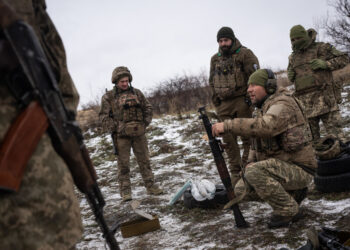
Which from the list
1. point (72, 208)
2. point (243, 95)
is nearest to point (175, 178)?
point (243, 95)

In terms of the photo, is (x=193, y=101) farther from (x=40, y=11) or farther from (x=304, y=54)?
(x=40, y=11)

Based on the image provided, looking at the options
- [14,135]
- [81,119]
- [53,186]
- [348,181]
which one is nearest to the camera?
[14,135]

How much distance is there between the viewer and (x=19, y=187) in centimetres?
120

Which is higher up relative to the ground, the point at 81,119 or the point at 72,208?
the point at 81,119

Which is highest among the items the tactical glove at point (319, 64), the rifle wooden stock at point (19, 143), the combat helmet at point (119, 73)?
the combat helmet at point (119, 73)

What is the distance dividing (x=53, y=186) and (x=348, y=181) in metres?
3.33

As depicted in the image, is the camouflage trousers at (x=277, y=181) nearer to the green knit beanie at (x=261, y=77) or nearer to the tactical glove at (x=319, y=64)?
the green knit beanie at (x=261, y=77)

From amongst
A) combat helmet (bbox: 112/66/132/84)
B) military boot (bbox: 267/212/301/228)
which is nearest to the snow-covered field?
military boot (bbox: 267/212/301/228)

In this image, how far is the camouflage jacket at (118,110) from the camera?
5.25m

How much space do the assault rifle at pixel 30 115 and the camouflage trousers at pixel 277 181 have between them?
196 centimetres

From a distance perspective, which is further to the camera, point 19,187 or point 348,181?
point 348,181

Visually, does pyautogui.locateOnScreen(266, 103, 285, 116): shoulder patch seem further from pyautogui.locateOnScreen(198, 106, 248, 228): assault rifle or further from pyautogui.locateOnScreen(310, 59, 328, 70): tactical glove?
pyautogui.locateOnScreen(310, 59, 328, 70): tactical glove

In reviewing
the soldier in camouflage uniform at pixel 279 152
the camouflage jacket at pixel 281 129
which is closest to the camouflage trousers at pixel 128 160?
the soldier in camouflage uniform at pixel 279 152

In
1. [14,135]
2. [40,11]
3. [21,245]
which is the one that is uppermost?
[40,11]
